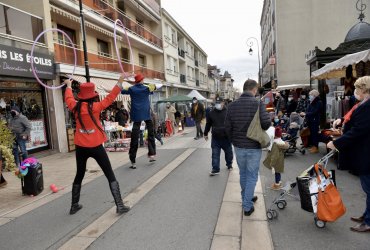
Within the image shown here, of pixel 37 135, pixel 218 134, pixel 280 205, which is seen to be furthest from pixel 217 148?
pixel 37 135

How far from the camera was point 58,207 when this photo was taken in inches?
215

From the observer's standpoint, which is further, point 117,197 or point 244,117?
point 117,197

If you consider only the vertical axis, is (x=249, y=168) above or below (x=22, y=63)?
below

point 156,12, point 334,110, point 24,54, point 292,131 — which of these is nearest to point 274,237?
point 292,131

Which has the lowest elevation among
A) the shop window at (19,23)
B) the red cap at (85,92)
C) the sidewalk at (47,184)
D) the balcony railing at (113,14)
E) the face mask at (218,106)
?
the sidewalk at (47,184)

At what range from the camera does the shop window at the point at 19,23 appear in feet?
38.5

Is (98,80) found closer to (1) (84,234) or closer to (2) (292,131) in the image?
(2) (292,131)

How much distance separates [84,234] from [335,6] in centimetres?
3525

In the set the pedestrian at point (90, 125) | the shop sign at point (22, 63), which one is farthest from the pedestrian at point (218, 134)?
the shop sign at point (22, 63)

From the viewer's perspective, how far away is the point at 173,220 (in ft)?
14.5

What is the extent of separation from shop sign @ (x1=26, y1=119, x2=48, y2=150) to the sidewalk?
1.34 metres

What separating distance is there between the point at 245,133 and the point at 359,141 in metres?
1.39

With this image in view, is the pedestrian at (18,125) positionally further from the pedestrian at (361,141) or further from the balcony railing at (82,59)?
the pedestrian at (361,141)

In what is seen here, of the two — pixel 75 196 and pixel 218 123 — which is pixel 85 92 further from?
pixel 218 123
